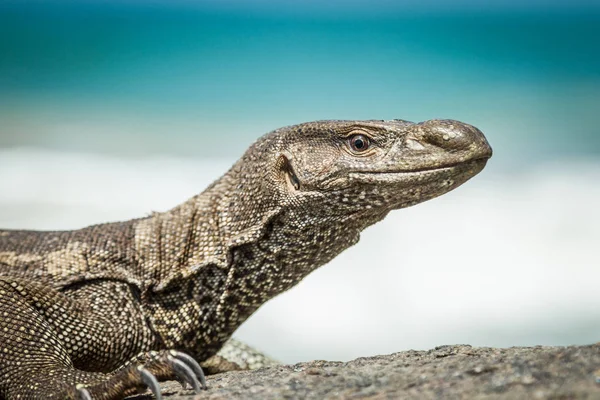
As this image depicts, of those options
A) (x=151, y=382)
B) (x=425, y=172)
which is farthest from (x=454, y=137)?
(x=151, y=382)

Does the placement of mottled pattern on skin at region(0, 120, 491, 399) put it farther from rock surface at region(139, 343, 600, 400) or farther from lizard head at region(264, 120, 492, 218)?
rock surface at region(139, 343, 600, 400)

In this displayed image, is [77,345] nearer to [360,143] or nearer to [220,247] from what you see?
[220,247]

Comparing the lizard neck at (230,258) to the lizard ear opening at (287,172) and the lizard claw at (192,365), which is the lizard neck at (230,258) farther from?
the lizard claw at (192,365)

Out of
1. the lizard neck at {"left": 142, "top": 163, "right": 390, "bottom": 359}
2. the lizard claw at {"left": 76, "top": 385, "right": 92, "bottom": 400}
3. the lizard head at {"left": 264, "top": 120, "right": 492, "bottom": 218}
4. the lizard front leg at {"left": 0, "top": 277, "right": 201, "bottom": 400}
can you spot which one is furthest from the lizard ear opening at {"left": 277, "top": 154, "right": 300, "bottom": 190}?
the lizard claw at {"left": 76, "top": 385, "right": 92, "bottom": 400}

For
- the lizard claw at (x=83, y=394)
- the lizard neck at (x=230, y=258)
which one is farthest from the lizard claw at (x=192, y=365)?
the lizard neck at (x=230, y=258)

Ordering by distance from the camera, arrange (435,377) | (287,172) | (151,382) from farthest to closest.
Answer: (287,172) < (151,382) < (435,377)

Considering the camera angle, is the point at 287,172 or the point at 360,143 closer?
the point at 360,143
